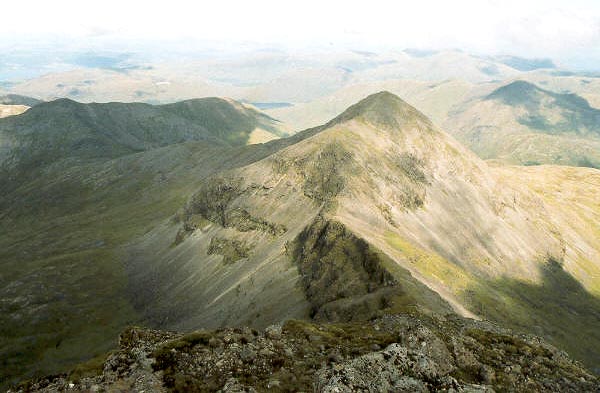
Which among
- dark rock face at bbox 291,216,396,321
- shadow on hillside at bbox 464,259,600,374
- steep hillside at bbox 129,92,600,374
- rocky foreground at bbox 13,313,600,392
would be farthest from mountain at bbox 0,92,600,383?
rocky foreground at bbox 13,313,600,392

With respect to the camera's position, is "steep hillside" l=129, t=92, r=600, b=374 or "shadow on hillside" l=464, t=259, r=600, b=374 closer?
"steep hillside" l=129, t=92, r=600, b=374

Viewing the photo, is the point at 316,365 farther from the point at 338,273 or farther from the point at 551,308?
the point at 551,308

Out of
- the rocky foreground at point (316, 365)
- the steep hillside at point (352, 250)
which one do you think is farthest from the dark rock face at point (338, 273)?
the rocky foreground at point (316, 365)

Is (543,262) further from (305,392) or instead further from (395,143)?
(305,392)

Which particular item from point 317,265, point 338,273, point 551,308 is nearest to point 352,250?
point 338,273

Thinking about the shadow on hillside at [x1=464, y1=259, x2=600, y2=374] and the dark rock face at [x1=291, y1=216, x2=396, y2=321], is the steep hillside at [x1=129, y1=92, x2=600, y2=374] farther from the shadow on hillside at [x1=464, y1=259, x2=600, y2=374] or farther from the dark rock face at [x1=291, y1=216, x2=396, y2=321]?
the shadow on hillside at [x1=464, y1=259, x2=600, y2=374]

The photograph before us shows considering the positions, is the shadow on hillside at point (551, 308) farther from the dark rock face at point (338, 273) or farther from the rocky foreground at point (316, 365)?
the rocky foreground at point (316, 365)
